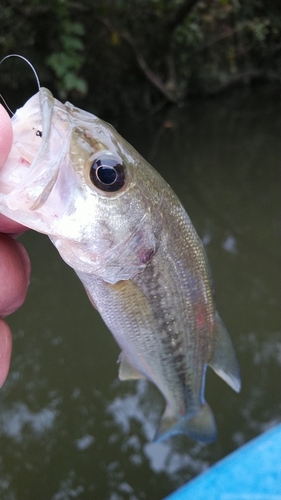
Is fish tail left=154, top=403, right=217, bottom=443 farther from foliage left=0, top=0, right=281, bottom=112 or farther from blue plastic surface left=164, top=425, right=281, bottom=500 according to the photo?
foliage left=0, top=0, right=281, bottom=112

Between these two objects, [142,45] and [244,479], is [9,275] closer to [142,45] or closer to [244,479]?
[244,479]

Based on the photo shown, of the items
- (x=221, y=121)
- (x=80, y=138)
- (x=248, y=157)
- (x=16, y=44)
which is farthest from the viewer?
(x=221, y=121)

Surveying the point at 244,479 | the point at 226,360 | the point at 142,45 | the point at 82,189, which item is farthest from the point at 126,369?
the point at 142,45

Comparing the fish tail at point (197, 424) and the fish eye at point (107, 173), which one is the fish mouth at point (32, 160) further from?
the fish tail at point (197, 424)

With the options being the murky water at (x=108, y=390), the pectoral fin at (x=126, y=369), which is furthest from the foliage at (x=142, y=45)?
the pectoral fin at (x=126, y=369)

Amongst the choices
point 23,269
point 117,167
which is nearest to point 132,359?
point 23,269

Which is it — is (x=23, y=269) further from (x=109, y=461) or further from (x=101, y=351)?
(x=101, y=351)
